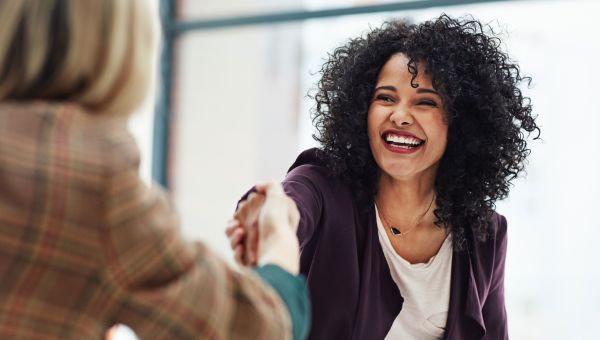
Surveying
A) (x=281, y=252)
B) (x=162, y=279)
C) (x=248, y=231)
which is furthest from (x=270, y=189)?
(x=162, y=279)

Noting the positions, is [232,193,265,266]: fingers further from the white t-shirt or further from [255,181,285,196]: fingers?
the white t-shirt

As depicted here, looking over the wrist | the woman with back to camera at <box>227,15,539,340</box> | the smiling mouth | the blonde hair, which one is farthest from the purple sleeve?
the blonde hair

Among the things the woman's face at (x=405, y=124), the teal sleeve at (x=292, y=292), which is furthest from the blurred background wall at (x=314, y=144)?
the teal sleeve at (x=292, y=292)

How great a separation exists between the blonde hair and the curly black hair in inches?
36.8

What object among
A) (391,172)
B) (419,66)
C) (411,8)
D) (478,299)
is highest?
(411,8)

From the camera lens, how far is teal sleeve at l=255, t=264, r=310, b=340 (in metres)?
1.08

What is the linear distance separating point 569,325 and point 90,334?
9.89 feet

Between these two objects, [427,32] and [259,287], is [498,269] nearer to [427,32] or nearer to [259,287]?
[427,32]

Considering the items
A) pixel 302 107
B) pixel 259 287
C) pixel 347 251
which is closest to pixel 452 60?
pixel 347 251

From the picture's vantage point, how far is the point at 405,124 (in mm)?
1799

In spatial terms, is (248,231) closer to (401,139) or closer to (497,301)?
(401,139)

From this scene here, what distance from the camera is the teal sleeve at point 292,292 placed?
1085mm

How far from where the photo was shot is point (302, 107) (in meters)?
4.13

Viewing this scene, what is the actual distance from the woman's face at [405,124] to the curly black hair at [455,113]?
0.10 ft
